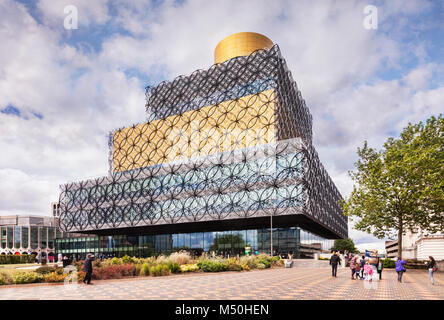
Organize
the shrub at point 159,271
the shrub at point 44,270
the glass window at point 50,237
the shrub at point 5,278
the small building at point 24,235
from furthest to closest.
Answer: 1. the glass window at point 50,237
2. the small building at point 24,235
3. the shrub at point 159,271
4. the shrub at point 44,270
5. the shrub at point 5,278

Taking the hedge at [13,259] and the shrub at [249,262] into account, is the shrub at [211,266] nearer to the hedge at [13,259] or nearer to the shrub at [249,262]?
the shrub at [249,262]

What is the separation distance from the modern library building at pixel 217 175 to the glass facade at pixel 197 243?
0.21 metres

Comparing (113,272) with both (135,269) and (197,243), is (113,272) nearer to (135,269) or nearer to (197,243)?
(135,269)

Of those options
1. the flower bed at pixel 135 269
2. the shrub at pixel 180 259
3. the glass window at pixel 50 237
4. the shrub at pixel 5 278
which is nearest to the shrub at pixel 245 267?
the flower bed at pixel 135 269

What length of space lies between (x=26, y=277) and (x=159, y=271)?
8.56 m

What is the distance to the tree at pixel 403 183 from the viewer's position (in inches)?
1431

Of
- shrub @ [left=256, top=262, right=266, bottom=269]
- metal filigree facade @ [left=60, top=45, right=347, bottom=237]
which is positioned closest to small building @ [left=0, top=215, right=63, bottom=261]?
metal filigree facade @ [left=60, top=45, right=347, bottom=237]

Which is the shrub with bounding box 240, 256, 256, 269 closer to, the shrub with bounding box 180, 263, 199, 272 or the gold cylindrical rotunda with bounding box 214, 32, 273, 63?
the shrub with bounding box 180, 263, 199, 272

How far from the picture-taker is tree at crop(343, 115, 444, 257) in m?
36.3

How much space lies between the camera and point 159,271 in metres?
26.3

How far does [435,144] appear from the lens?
3756cm

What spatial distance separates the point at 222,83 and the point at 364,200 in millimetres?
47481
